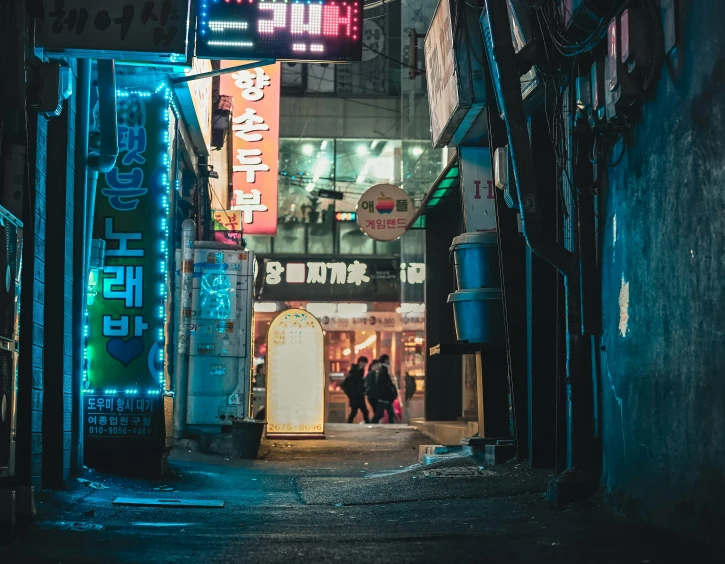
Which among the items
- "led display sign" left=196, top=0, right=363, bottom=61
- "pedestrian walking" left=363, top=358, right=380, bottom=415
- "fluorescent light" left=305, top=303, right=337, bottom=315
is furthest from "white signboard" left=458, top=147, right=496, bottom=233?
"fluorescent light" left=305, top=303, right=337, bottom=315

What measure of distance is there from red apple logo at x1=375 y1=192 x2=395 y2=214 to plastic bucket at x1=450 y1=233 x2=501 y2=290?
709cm

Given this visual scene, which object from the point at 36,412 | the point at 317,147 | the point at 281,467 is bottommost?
the point at 281,467

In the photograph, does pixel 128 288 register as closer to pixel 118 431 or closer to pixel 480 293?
pixel 118 431

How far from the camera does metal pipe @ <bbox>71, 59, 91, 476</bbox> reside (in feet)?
A: 32.1

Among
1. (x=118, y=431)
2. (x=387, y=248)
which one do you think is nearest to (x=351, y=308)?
(x=387, y=248)

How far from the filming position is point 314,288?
33375 millimetres

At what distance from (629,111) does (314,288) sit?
2636 centimetres

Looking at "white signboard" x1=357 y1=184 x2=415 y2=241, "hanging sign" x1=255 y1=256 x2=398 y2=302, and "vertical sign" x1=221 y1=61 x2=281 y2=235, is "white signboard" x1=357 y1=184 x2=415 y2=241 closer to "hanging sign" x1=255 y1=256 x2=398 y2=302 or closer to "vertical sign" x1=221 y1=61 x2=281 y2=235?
"vertical sign" x1=221 y1=61 x2=281 y2=235

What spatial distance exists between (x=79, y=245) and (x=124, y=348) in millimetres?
2376

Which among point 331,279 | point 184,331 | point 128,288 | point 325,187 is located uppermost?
point 325,187

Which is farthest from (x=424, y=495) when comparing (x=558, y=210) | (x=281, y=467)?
(x=281, y=467)

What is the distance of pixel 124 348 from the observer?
11820 millimetres

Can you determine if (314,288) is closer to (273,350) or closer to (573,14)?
(273,350)

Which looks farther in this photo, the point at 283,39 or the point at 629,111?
the point at 283,39
